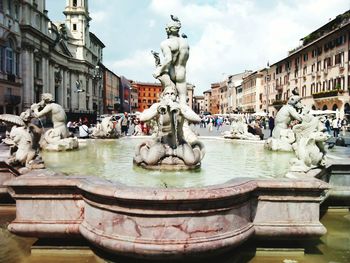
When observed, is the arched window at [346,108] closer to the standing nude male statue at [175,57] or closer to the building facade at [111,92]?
the standing nude male statue at [175,57]

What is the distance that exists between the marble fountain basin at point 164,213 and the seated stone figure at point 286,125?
527cm

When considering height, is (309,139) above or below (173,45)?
below

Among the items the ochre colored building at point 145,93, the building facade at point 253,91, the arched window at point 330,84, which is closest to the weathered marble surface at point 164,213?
the arched window at point 330,84

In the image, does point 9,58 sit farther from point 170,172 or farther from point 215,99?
point 215,99

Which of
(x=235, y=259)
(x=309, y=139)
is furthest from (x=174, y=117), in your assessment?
(x=235, y=259)

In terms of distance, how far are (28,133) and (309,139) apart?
14.3 feet

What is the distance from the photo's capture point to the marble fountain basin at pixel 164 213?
388 centimetres

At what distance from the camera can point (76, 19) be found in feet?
235

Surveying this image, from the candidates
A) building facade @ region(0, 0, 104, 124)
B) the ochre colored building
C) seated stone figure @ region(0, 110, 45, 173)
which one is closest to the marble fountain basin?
seated stone figure @ region(0, 110, 45, 173)

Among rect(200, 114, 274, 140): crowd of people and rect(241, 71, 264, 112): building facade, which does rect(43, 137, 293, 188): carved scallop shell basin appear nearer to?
rect(200, 114, 274, 140): crowd of people

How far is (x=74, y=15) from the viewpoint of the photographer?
71.6 m

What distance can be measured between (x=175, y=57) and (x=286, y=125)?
3.34 metres

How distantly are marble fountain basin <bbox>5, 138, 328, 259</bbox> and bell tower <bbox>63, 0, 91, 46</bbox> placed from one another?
2795 inches

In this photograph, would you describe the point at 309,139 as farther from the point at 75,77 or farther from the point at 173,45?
the point at 75,77
